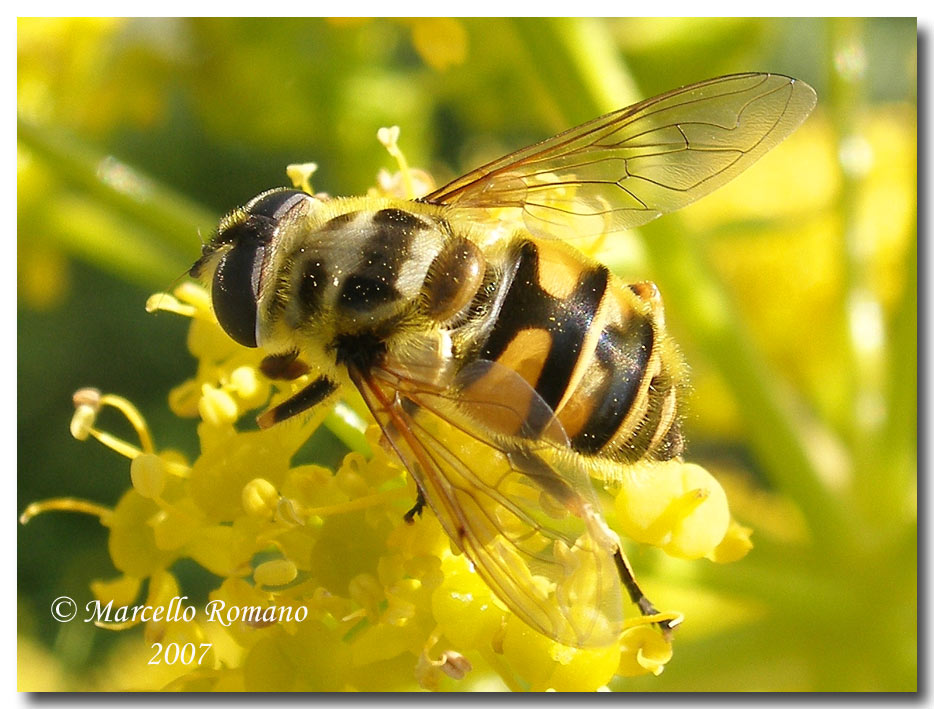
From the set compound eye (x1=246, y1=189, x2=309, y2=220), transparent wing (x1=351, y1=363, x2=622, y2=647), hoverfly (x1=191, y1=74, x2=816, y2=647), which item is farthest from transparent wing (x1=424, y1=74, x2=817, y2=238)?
transparent wing (x1=351, y1=363, x2=622, y2=647)

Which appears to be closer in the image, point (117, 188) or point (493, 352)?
point (493, 352)

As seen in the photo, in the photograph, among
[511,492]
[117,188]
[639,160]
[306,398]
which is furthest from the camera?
[117,188]

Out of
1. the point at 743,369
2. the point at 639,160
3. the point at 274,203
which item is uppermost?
the point at 274,203

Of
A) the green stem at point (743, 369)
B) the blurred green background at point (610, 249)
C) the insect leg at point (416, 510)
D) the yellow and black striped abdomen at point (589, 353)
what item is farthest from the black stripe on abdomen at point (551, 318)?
the green stem at point (743, 369)

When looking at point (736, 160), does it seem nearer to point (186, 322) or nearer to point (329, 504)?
point (329, 504)

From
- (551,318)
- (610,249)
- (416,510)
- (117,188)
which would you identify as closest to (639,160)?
(610,249)

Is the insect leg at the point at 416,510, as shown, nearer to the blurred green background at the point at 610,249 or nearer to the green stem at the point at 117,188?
the blurred green background at the point at 610,249

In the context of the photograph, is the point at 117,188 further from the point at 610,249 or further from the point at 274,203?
the point at 610,249
